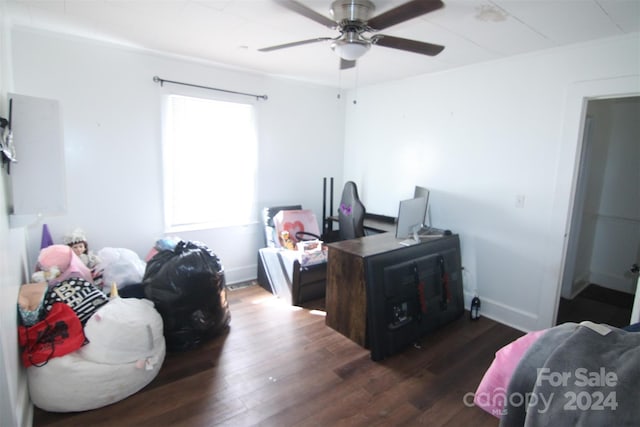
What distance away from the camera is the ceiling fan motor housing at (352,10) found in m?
1.88

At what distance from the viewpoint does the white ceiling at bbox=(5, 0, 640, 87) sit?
6.56 feet

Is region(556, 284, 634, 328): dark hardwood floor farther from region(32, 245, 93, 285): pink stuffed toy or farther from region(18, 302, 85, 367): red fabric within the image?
region(32, 245, 93, 285): pink stuffed toy

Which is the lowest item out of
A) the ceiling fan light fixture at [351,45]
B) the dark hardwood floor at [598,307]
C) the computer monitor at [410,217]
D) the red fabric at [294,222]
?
the dark hardwood floor at [598,307]

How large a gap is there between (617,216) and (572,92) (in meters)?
2.16

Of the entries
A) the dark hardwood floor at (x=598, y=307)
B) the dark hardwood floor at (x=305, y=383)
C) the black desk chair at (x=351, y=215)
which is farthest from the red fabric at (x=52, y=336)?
the dark hardwood floor at (x=598, y=307)

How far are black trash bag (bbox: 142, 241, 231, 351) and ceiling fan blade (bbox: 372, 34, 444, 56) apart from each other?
78.7 inches

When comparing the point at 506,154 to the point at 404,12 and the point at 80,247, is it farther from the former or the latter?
the point at 80,247

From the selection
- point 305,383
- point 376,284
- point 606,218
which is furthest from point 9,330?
point 606,218

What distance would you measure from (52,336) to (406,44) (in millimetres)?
2669

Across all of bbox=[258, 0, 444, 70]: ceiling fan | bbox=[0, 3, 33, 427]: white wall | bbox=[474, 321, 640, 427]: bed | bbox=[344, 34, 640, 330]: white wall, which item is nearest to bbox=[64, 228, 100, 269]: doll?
bbox=[0, 3, 33, 427]: white wall

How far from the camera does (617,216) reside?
3.89 metres

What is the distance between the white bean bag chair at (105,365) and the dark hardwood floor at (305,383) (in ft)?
0.27

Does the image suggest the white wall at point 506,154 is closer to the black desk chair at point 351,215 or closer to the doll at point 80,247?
the black desk chair at point 351,215

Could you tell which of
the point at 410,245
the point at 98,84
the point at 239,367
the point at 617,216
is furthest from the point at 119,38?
the point at 617,216
